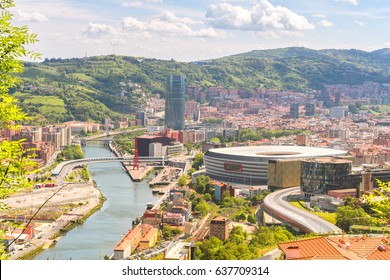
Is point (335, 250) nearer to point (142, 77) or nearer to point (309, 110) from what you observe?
point (309, 110)

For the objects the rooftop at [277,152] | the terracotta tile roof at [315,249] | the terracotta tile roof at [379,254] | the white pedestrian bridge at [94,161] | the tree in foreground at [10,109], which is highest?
the tree in foreground at [10,109]

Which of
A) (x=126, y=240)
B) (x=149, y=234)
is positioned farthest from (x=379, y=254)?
(x=149, y=234)

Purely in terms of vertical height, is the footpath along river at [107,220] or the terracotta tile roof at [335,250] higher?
the terracotta tile roof at [335,250]

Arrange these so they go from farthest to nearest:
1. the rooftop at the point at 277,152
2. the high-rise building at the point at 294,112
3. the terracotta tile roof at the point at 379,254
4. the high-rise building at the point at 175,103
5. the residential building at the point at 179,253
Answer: the high-rise building at the point at 294,112
the high-rise building at the point at 175,103
the rooftop at the point at 277,152
the residential building at the point at 179,253
the terracotta tile roof at the point at 379,254

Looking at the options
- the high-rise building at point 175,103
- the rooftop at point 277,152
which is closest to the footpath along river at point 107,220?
the rooftop at point 277,152

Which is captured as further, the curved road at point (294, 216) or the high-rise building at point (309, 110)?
the high-rise building at point (309, 110)

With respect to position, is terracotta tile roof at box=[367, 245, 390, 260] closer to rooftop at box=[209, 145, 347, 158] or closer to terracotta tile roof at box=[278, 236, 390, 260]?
terracotta tile roof at box=[278, 236, 390, 260]

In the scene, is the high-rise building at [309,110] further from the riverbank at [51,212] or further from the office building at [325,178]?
the office building at [325,178]
